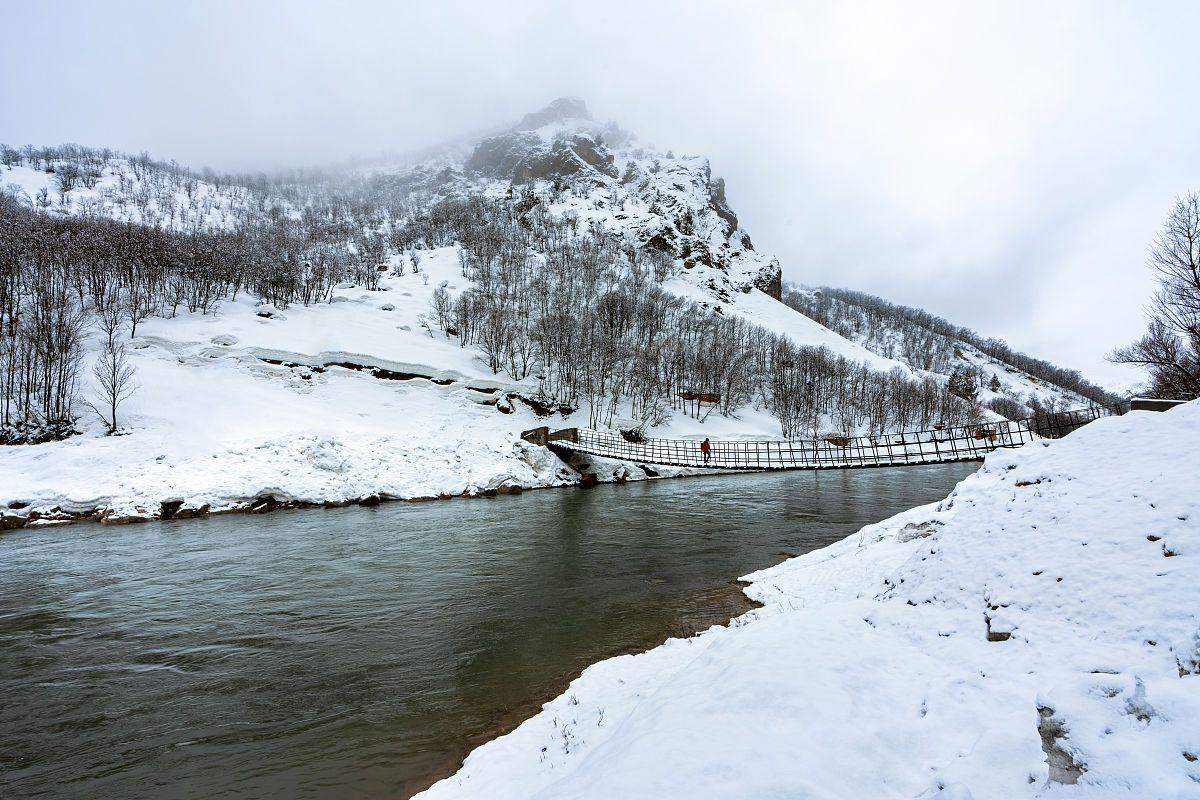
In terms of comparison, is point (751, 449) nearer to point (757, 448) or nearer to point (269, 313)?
point (757, 448)

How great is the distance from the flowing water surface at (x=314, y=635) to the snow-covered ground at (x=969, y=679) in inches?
66.5

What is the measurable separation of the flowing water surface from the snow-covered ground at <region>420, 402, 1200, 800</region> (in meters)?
1.69

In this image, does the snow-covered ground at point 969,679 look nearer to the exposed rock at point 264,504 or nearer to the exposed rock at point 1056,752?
the exposed rock at point 1056,752

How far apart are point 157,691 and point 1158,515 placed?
45.3ft

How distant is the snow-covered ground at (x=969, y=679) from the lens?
308 cm

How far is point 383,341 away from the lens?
5312 cm

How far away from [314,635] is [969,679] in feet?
34.7

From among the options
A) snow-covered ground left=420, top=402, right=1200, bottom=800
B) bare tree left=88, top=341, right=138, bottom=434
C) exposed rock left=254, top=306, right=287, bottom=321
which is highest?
exposed rock left=254, top=306, right=287, bottom=321

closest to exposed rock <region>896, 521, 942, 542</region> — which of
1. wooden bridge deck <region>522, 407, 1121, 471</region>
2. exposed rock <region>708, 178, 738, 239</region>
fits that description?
wooden bridge deck <region>522, 407, 1121, 471</region>

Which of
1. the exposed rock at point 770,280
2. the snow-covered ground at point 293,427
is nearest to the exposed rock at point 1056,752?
the snow-covered ground at point 293,427

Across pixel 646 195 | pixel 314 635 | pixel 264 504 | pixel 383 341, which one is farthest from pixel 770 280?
pixel 314 635

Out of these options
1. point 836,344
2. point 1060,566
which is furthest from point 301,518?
point 836,344

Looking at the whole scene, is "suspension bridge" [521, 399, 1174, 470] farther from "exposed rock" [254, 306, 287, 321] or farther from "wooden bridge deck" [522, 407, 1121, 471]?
"exposed rock" [254, 306, 287, 321]

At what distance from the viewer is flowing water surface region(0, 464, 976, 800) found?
5.75 meters
